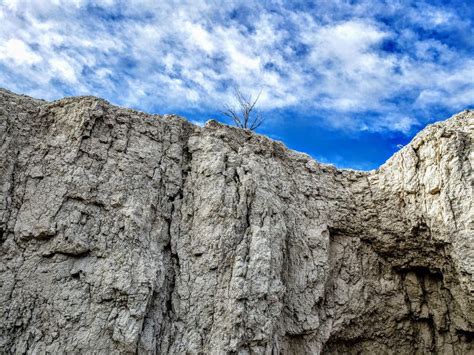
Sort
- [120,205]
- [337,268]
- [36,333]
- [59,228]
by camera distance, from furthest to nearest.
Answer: [337,268]
[120,205]
[59,228]
[36,333]

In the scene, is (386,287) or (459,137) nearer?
(459,137)

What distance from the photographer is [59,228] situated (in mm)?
5797

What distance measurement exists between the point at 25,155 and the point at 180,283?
11.8ft

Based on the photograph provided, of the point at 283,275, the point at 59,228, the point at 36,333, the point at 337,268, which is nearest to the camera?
the point at 36,333

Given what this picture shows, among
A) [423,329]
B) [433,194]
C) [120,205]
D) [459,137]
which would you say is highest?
[459,137]

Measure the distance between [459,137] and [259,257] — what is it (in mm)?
4673

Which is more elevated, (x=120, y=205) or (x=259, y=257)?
(x=120, y=205)

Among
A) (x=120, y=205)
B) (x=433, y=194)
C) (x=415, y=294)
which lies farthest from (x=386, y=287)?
(x=120, y=205)

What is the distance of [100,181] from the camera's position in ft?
20.9

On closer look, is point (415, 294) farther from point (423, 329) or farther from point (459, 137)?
point (459, 137)

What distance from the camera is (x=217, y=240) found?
6.35m

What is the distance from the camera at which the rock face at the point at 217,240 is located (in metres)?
5.54

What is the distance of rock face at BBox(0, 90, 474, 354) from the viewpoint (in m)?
5.54

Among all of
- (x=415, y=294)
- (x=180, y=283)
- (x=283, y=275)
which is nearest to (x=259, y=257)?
(x=283, y=275)
